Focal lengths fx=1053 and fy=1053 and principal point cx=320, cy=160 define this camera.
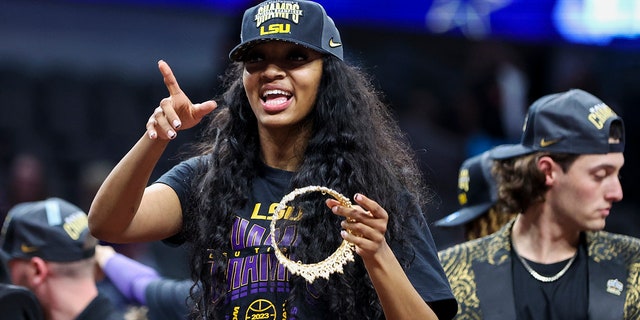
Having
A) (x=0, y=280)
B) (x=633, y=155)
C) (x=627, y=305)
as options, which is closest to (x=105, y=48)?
(x=633, y=155)

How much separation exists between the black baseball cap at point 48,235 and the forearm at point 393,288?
2083 mm

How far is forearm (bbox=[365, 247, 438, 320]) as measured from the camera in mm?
2658

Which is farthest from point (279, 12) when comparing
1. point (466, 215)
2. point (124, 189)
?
point (466, 215)

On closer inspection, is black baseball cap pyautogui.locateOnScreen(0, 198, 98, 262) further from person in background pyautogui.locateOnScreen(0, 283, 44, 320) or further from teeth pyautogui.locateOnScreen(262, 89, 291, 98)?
teeth pyautogui.locateOnScreen(262, 89, 291, 98)

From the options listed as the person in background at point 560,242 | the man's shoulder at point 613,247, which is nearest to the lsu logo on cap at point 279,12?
the person in background at point 560,242

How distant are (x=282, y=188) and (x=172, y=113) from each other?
411 millimetres

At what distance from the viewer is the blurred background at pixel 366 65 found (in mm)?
9375

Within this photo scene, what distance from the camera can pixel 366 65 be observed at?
9312 mm

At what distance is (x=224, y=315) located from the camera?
288 cm

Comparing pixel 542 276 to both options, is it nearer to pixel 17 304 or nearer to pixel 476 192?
pixel 476 192

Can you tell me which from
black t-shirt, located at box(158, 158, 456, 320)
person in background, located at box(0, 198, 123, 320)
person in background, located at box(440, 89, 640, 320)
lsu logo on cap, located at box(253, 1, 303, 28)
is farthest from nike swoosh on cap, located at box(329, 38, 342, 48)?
person in background, located at box(0, 198, 123, 320)

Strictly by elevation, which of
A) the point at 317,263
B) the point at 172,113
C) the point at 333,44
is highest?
the point at 333,44

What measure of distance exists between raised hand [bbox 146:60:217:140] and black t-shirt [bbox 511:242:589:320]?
1.71m

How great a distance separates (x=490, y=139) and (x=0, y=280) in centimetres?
717
